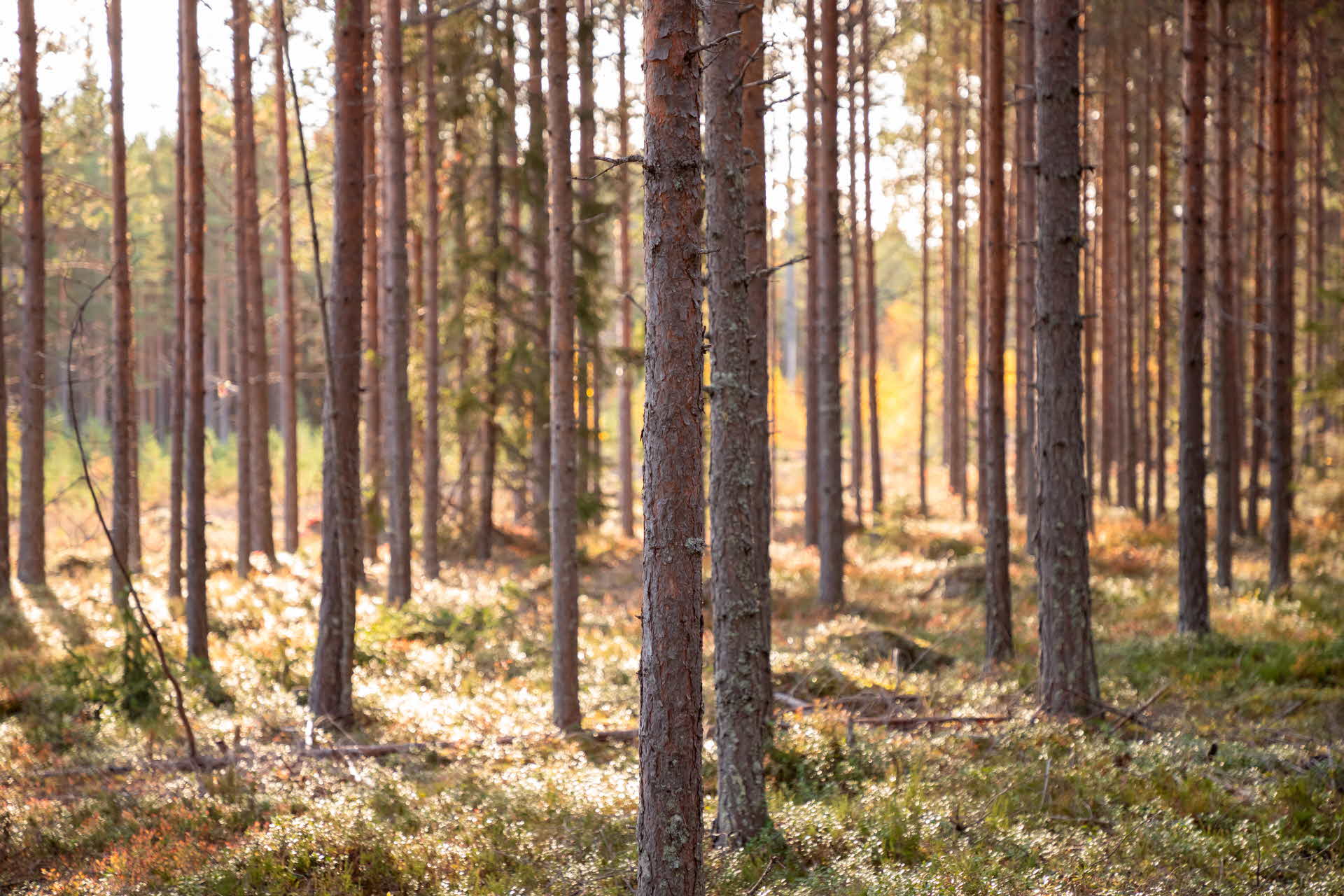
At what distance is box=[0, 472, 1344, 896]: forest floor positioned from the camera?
5.55 metres

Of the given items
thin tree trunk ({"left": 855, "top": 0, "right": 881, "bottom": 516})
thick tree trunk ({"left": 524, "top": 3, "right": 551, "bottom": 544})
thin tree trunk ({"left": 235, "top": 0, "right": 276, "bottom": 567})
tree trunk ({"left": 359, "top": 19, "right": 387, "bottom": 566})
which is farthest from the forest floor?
thin tree trunk ({"left": 855, "top": 0, "right": 881, "bottom": 516})

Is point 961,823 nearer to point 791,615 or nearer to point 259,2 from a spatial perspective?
point 791,615

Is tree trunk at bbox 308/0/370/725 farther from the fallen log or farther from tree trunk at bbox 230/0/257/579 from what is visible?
tree trunk at bbox 230/0/257/579

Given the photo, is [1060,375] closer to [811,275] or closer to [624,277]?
[811,275]

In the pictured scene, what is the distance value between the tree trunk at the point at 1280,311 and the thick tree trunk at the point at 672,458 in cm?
1140

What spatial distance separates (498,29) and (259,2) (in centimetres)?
369

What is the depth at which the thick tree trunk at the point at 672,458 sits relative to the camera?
4.30 m

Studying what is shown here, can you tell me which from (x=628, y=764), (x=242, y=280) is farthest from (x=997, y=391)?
(x=242, y=280)

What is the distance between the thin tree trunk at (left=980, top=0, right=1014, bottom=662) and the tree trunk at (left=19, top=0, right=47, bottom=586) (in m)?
11.9

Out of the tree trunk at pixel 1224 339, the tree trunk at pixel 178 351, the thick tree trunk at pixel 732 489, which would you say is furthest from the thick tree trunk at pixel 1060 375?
the tree trunk at pixel 178 351

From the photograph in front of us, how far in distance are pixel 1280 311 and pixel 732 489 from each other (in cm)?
1077

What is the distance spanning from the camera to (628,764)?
757 centimetres

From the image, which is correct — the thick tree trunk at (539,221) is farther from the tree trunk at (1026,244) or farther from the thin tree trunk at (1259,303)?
the thin tree trunk at (1259,303)

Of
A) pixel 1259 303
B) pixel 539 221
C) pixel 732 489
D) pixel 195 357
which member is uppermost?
pixel 539 221
